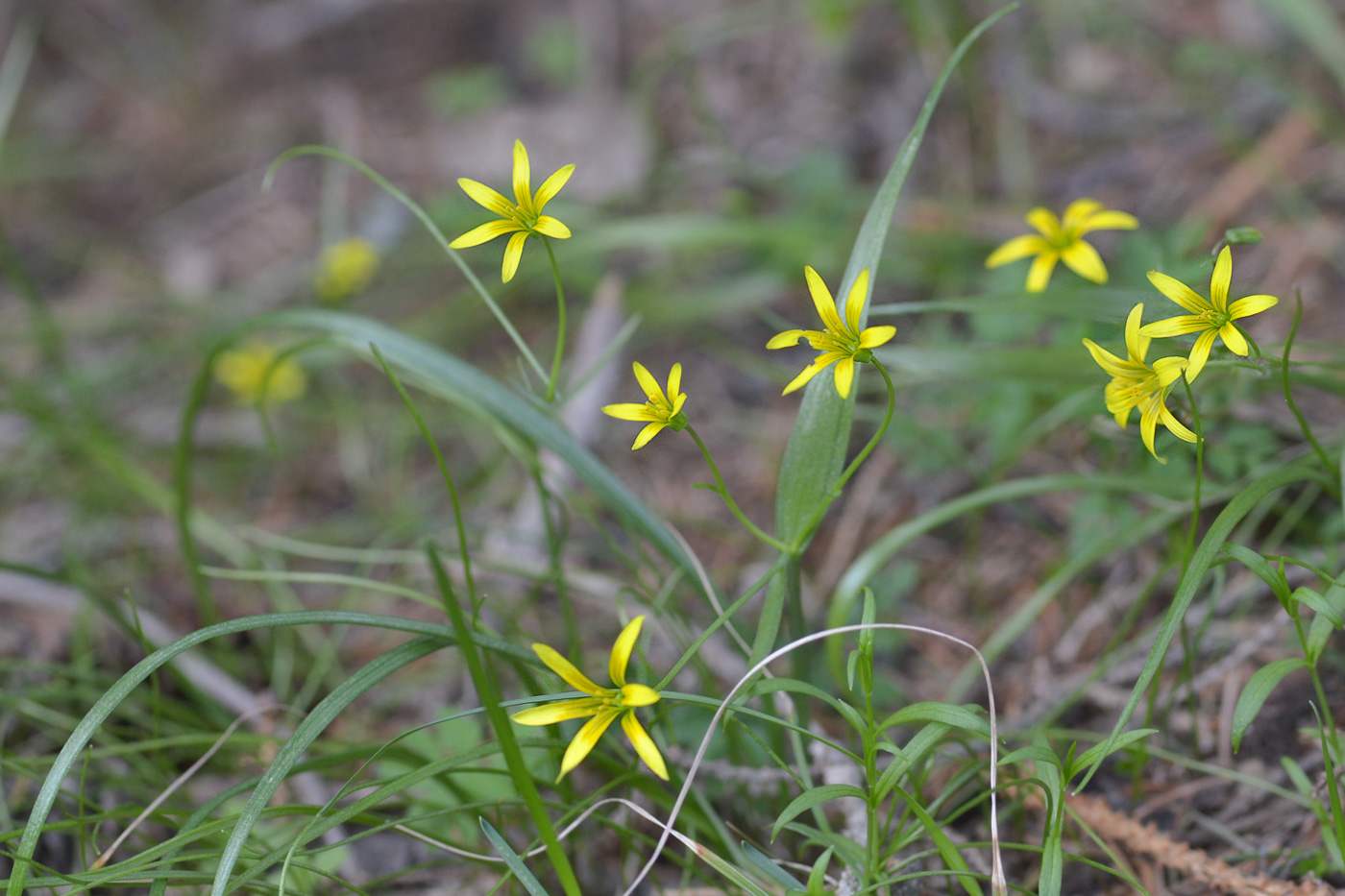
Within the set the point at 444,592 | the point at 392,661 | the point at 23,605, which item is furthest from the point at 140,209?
the point at 444,592

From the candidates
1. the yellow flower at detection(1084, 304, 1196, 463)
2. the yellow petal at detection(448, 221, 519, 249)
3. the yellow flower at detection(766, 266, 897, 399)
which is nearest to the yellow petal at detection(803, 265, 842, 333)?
the yellow flower at detection(766, 266, 897, 399)

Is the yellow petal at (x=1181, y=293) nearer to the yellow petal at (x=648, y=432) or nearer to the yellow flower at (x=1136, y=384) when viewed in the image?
the yellow flower at (x=1136, y=384)

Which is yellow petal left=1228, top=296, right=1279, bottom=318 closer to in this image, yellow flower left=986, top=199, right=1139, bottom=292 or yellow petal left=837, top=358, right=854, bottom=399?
yellow flower left=986, top=199, right=1139, bottom=292

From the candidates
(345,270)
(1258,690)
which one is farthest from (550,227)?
(345,270)

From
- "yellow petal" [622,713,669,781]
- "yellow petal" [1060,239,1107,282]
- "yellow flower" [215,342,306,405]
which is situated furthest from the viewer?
"yellow flower" [215,342,306,405]

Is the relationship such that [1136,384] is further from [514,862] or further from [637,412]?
[514,862]

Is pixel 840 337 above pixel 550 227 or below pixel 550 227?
below
